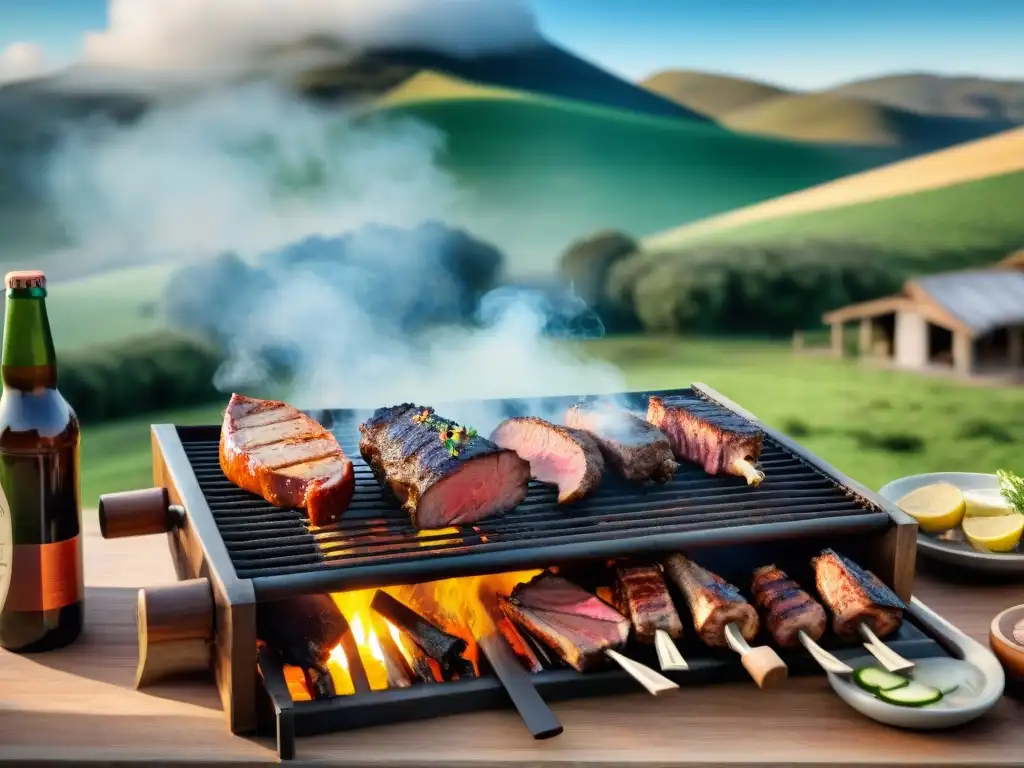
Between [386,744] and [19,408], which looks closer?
[386,744]

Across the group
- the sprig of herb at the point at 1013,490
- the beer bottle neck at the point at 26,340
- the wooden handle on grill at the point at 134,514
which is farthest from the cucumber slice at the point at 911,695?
the beer bottle neck at the point at 26,340

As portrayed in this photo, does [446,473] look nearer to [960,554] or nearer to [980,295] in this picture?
[960,554]

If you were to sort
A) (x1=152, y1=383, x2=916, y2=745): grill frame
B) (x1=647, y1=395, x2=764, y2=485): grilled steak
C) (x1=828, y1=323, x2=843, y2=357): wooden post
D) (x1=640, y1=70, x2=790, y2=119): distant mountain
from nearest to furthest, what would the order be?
1. (x1=152, y1=383, x2=916, y2=745): grill frame
2. (x1=647, y1=395, x2=764, y2=485): grilled steak
3. (x1=640, y1=70, x2=790, y2=119): distant mountain
4. (x1=828, y1=323, x2=843, y2=357): wooden post

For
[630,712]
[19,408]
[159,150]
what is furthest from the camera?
[159,150]

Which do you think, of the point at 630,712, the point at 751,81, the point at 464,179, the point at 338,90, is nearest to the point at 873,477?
the point at 751,81

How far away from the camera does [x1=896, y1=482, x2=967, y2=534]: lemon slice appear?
2908mm

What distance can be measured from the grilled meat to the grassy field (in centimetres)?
337

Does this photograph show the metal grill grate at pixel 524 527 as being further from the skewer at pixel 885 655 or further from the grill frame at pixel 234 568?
the skewer at pixel 885 655

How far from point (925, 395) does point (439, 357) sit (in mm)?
2604

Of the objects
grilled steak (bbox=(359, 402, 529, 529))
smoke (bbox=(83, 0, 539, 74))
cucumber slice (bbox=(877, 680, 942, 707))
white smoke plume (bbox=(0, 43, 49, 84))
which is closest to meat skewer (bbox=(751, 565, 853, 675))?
cucumber slice (bbox=(877, 680, 942, 707))

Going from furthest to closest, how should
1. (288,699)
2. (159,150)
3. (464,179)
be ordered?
1. (464,179)
2. (159,150)
3. (288,699)

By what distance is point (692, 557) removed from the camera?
2.52 meters

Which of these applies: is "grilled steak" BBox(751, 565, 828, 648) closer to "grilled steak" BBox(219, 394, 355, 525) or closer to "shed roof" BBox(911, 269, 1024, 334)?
"grilled steak" BBox(219, 394, 355, 525)

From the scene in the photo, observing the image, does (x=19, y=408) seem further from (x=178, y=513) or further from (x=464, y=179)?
(x=464, y=179)
